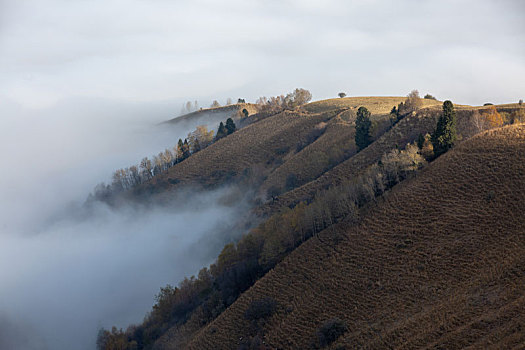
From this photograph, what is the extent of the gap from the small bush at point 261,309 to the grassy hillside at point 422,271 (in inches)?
24.2

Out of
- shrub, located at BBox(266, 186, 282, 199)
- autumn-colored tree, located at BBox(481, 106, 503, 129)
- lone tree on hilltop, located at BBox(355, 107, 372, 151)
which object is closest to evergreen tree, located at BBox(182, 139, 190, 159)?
shrub, located at BBox(266, 186, 282, 199)

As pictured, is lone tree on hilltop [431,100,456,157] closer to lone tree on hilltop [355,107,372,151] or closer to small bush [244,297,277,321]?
lone tree on hilltop [355,107,372,151]

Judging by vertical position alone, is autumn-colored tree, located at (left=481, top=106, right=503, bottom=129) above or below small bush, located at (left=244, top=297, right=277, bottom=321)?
above

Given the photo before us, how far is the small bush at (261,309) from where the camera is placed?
44.8 m

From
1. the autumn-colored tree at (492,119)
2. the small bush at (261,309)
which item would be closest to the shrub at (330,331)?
the small bush at (261,309)

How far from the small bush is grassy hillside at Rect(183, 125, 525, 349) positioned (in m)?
0.61

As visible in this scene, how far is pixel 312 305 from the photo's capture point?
1684 inches

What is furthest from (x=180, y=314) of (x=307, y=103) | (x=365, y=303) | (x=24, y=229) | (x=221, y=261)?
(x=24, y=229)

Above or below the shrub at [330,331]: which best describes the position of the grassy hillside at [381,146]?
above

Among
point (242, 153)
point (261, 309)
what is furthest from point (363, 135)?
point (261, 309)

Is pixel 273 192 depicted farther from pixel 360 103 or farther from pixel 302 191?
pixel 360 103

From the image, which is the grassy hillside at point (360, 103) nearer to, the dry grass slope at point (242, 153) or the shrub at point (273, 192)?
the dry grass slope at point (242, 153)

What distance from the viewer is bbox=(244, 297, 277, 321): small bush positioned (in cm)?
4478

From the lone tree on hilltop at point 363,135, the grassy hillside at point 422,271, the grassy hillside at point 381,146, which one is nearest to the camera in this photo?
the grassy hillside at point 422,271
